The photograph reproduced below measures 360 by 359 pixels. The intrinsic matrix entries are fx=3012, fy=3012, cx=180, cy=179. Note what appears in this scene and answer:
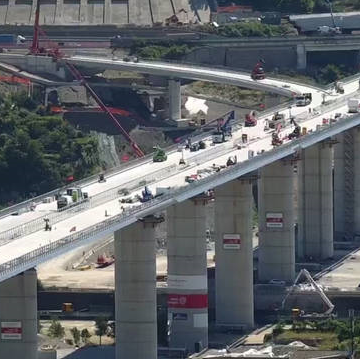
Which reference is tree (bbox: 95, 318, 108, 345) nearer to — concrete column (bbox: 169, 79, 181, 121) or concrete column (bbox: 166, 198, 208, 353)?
concrete column (bbox: 166, 198, 208, 353)

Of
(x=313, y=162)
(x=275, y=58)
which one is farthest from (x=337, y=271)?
(x=275, y=58)

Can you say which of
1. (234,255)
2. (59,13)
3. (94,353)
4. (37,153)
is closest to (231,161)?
(234,255)

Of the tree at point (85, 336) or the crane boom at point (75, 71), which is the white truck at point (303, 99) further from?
the tree at point (85, 336)

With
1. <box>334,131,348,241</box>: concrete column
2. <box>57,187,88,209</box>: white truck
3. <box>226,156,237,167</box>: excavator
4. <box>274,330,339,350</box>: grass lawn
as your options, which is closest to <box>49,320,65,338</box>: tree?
<box>57,187,88,209</box>: white truck

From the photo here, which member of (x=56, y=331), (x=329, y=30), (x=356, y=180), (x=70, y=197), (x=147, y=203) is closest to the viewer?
(x=147, y=203)

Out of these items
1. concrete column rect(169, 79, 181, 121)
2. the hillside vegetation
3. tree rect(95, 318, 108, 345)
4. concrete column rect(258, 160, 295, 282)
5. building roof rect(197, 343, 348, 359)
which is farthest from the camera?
concrete column rect(169, 79, 181, 121)

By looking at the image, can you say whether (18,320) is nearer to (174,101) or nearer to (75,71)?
(174,101)

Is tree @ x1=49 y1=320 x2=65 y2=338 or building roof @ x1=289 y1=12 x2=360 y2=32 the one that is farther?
building roof @ x1=289 y1=12 x2=360 y2=32
